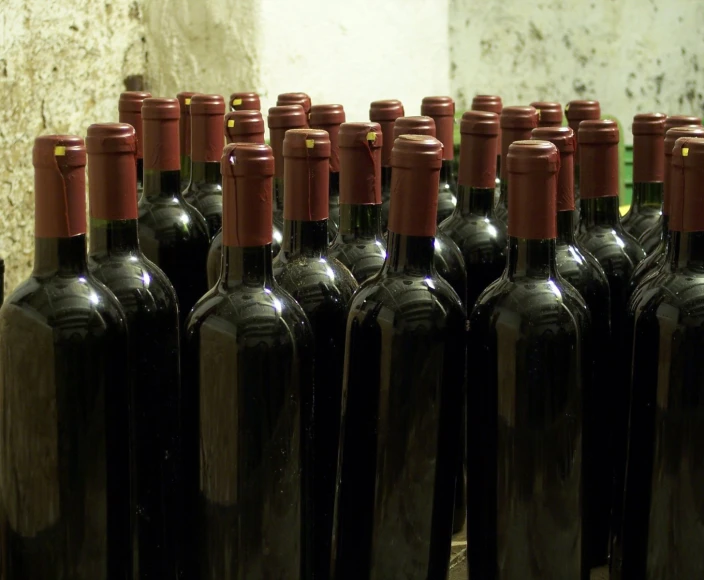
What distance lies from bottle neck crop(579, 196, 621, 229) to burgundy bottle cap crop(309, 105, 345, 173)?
0.32 metres

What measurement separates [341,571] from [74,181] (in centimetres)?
46

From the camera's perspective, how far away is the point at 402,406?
0.99 meters

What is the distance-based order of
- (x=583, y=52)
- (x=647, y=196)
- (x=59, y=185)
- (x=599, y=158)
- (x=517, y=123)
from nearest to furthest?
(x=59, y=185) < (x=599, y=158) < (x=517, y=123) < (x=647, y=196) < (x=583, y=52)

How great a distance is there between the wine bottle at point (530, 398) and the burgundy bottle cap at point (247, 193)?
23 cm

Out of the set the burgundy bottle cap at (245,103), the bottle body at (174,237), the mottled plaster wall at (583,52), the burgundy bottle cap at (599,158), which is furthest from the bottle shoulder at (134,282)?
the mottled plaster wall at (583,52)

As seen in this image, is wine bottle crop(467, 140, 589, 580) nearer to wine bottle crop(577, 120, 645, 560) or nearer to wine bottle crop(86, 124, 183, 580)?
wine bottle crop(577, 120, 645, 560)

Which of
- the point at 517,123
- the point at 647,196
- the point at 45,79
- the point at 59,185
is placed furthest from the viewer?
the point at 45,79

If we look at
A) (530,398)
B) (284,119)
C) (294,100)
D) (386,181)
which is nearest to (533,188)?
(530,398)

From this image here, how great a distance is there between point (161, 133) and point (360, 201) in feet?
0.86

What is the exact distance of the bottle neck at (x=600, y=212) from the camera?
1.26m

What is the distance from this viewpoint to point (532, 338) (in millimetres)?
959

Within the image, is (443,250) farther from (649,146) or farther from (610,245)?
(649,146)

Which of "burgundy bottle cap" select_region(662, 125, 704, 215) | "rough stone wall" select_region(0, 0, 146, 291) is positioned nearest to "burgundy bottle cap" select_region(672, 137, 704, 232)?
"burgundy bottle cap" select_region(662, 125, 704, 215)

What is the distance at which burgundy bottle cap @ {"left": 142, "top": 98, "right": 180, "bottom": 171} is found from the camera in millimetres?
1167
